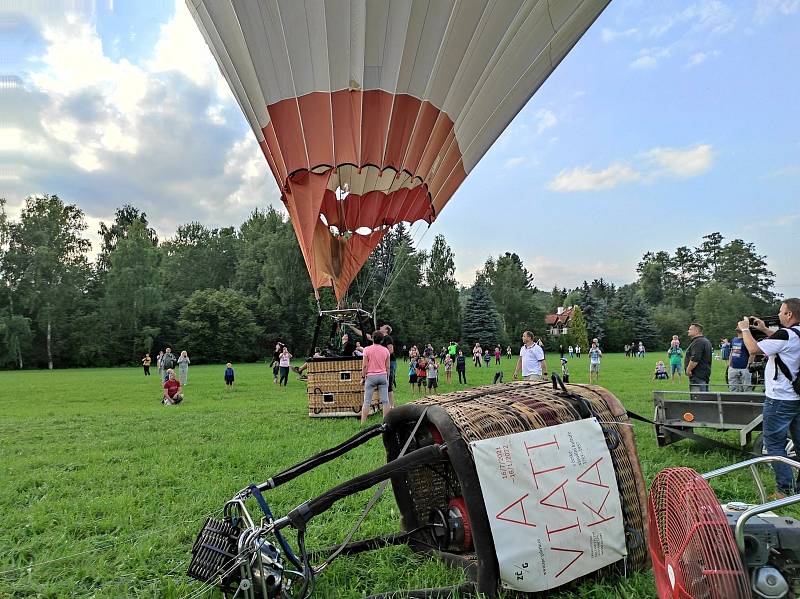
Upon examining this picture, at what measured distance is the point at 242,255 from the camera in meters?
53.7

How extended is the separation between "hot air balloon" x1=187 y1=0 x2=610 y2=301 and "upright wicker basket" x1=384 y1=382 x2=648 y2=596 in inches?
153

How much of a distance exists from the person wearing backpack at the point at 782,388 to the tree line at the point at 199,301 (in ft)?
91.3

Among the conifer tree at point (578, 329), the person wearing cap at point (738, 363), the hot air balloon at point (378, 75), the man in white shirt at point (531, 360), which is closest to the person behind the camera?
the hot air balloon at point (378, 75)

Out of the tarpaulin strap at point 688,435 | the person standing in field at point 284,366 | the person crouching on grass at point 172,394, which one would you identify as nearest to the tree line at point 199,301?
the person standing in field at point 284,366

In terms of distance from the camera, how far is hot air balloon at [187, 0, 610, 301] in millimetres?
5406

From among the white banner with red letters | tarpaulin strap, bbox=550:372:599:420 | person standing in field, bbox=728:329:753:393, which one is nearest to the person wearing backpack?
tarpaulin strap, bbox=550:372:599:420

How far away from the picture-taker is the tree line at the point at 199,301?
1604 inches

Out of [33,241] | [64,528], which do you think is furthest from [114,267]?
[64,528]

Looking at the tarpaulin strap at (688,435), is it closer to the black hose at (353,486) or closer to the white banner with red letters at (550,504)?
the white banner with red letters at (550,504)

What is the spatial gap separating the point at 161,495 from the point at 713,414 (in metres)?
4.95

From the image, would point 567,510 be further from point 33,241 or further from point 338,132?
point 33,241

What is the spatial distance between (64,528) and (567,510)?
10.6 feet

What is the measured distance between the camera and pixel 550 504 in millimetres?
2244

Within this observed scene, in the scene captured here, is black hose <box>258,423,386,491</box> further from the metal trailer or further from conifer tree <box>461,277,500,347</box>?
conifer tree <box>461,277,500,347</box>
